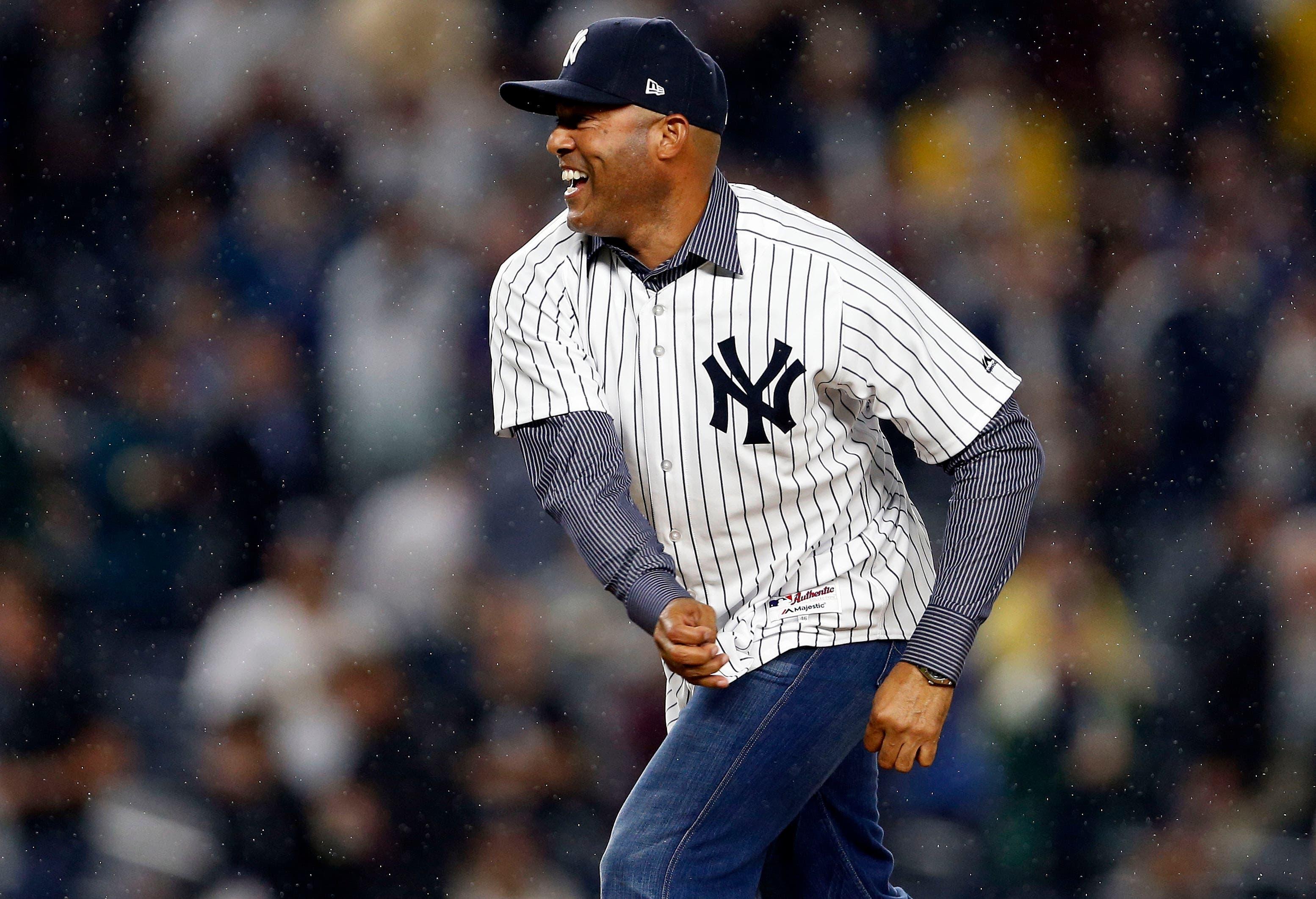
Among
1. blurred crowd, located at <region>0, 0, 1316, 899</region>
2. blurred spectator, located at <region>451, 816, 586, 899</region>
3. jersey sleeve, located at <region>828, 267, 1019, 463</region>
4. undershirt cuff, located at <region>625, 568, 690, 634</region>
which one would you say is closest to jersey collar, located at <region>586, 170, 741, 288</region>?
jersey sleeve, located at <region>828, 267, 1019, 463</region>

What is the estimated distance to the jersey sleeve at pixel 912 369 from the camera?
1729mm

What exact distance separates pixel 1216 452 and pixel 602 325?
171cm

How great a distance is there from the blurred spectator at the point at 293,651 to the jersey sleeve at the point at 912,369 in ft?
5.43

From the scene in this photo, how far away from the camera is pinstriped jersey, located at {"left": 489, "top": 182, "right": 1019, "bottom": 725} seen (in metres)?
1.73

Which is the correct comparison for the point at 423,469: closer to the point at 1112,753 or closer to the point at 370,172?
the point at 370,172

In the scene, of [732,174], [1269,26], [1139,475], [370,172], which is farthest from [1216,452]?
[370,172]

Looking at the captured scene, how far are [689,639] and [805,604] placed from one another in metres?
0.24

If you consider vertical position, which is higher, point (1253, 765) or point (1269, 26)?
point (1269, 26)

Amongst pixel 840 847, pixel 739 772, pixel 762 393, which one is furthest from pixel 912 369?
pixel 840 847

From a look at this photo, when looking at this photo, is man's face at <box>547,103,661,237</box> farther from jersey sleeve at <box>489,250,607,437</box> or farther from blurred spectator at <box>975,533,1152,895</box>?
blurred spectator at <box>975,533,1152,895</box>

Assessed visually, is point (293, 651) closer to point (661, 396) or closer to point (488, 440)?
point (488, 440)

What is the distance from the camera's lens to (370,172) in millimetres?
3090

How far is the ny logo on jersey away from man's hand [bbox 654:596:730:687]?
25cm

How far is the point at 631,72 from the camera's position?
1.73 meters
